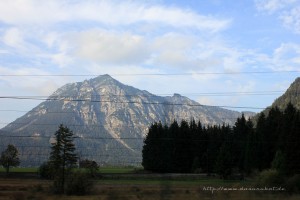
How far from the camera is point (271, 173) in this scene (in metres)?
48.5

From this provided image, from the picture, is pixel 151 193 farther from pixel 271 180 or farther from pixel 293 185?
pixel 293 185

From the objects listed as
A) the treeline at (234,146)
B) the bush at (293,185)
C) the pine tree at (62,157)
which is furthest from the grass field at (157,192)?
the treeline at (234,146)

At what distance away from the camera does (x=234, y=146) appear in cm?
10369

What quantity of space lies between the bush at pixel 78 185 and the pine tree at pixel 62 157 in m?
1.40

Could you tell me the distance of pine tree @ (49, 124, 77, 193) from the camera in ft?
180

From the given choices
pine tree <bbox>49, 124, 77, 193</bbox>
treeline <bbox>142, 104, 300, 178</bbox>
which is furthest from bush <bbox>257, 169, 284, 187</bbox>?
pine tree <bbox>49, 124, 77, 193</bbox>

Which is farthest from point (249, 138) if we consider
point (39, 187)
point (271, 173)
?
point (39, 187)

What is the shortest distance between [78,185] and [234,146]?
59.1 metres

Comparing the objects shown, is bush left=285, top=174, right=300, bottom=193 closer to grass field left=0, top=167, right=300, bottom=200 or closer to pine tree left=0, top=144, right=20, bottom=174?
grass field left=0, top=167, right=300, bottom=200

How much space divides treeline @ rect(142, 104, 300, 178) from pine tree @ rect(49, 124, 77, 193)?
16.7 metres

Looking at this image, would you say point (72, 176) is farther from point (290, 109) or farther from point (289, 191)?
point (290, 109)

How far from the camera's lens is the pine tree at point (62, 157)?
54.8m

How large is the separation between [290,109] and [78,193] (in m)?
54.1

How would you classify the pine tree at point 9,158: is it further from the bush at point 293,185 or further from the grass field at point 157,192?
the bush at point 293,185
